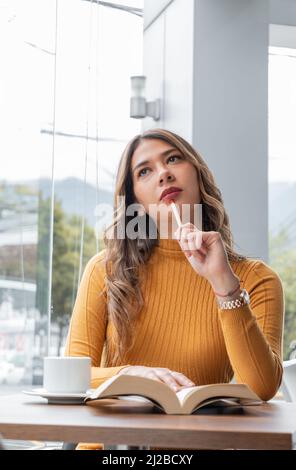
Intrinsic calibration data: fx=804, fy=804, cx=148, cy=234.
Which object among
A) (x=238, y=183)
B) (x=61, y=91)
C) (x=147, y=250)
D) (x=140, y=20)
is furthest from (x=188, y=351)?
(x=140, y=20)

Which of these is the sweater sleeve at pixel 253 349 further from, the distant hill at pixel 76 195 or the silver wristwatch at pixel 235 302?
the distant hill at pixel 76 195

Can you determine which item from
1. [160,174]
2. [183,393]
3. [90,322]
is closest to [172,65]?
[160,174]

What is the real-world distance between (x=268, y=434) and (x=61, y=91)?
241cm

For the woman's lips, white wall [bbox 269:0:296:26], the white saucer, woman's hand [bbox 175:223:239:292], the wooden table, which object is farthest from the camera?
white wall [bbox 269:0:296:26]

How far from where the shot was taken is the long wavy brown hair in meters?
1.81

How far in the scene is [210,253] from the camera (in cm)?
162

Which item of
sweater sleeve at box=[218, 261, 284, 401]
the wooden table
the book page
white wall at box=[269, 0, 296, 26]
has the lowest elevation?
the wooden table

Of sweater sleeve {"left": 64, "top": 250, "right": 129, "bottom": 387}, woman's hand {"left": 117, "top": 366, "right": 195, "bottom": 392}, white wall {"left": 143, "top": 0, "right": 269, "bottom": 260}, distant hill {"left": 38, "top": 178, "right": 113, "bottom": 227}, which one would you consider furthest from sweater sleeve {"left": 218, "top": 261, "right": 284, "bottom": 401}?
distant hill {"left": 38, "top": 178, "right": 113, "bottom": 227}

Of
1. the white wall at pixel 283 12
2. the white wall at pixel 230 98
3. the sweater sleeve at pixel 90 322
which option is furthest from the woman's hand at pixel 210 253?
the white wall at pixel 283 12

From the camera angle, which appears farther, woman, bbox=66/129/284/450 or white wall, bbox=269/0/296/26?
white wall, bbox=269/0/296/26

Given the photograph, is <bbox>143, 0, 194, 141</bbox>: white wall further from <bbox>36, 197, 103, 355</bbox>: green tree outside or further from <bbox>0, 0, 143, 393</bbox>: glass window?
<bbox>36, 197, 103, 355</bbox>: green tree outside

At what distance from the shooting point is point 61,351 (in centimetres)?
319

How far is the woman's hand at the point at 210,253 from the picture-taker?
157 centimetres

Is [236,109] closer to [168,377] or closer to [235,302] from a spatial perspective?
[235,302]
